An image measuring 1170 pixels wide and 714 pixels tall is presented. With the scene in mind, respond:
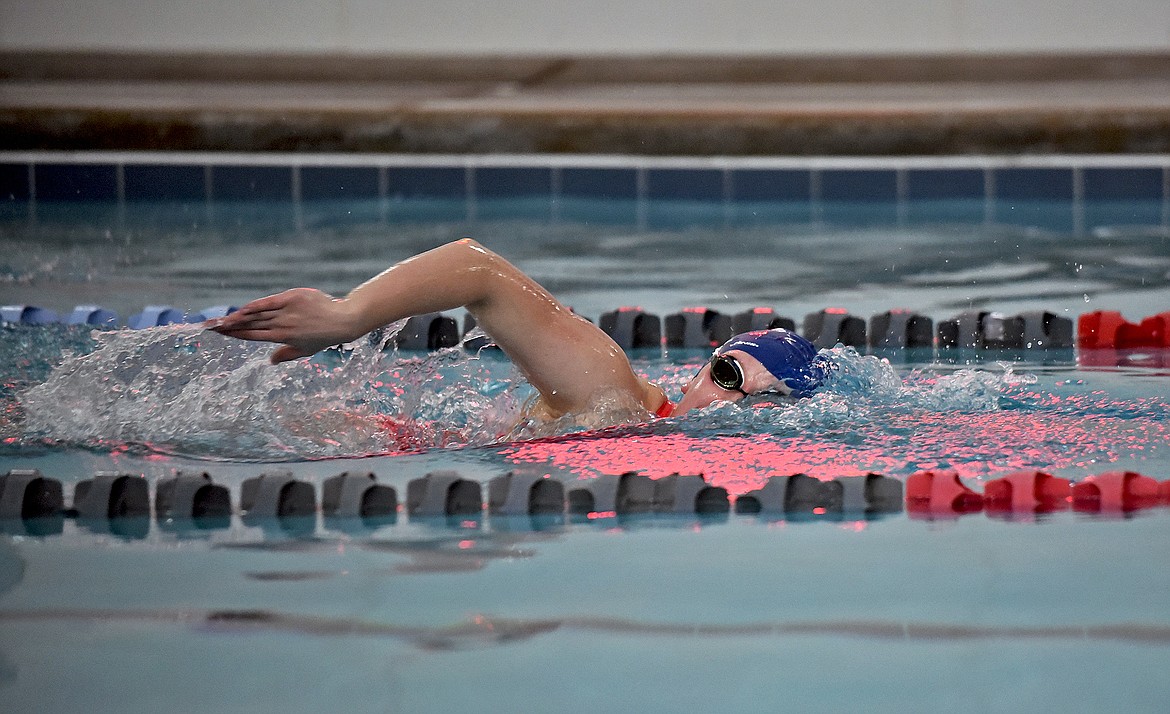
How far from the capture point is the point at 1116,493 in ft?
8.19

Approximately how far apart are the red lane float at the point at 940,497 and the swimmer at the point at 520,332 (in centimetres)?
54

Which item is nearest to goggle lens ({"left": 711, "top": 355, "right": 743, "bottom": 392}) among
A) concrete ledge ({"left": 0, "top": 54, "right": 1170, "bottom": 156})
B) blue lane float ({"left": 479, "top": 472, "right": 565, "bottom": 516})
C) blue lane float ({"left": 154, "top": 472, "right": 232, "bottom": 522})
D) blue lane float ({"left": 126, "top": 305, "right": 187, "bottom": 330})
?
blue lane float ({"left": 479, "top": 472, "right": 565, "bottom": 516})

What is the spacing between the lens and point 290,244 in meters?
6.50

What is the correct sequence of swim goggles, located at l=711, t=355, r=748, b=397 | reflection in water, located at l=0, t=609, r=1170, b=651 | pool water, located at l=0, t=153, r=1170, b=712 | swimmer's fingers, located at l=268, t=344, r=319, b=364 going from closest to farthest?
pool water, located at l=0, t=153, r=1170, b=712 < reflection in water, located at l=0, t=609, r=1170, b=651 < swimmer's fingers, located at l=268, t=344, r=319, b=364 < swim goggles, located at l=711, t=355, r=748, b=397

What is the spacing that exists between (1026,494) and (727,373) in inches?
28.8

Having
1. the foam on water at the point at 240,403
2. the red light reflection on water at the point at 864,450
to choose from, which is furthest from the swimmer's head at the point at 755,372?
the foam on water at the point at 240,403

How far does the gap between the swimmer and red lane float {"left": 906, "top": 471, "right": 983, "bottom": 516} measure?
1.78 feet

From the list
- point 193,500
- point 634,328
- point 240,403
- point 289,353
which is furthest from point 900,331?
point 193,500

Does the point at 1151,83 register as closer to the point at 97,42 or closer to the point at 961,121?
the point at 961,121

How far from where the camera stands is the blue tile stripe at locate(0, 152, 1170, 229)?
795cm

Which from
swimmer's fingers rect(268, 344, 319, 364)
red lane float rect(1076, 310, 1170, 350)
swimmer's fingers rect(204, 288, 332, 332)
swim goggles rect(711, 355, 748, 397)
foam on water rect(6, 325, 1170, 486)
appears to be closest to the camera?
swimmer's fingers rect(204, 288, 332, 332)

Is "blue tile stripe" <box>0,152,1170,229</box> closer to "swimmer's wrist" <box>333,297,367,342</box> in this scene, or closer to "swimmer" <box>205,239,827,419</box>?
"swimmer" <box>205,239,827,419</box>

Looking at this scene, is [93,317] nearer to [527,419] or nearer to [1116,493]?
[527,419]

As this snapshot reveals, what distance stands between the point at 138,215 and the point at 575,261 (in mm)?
2880
